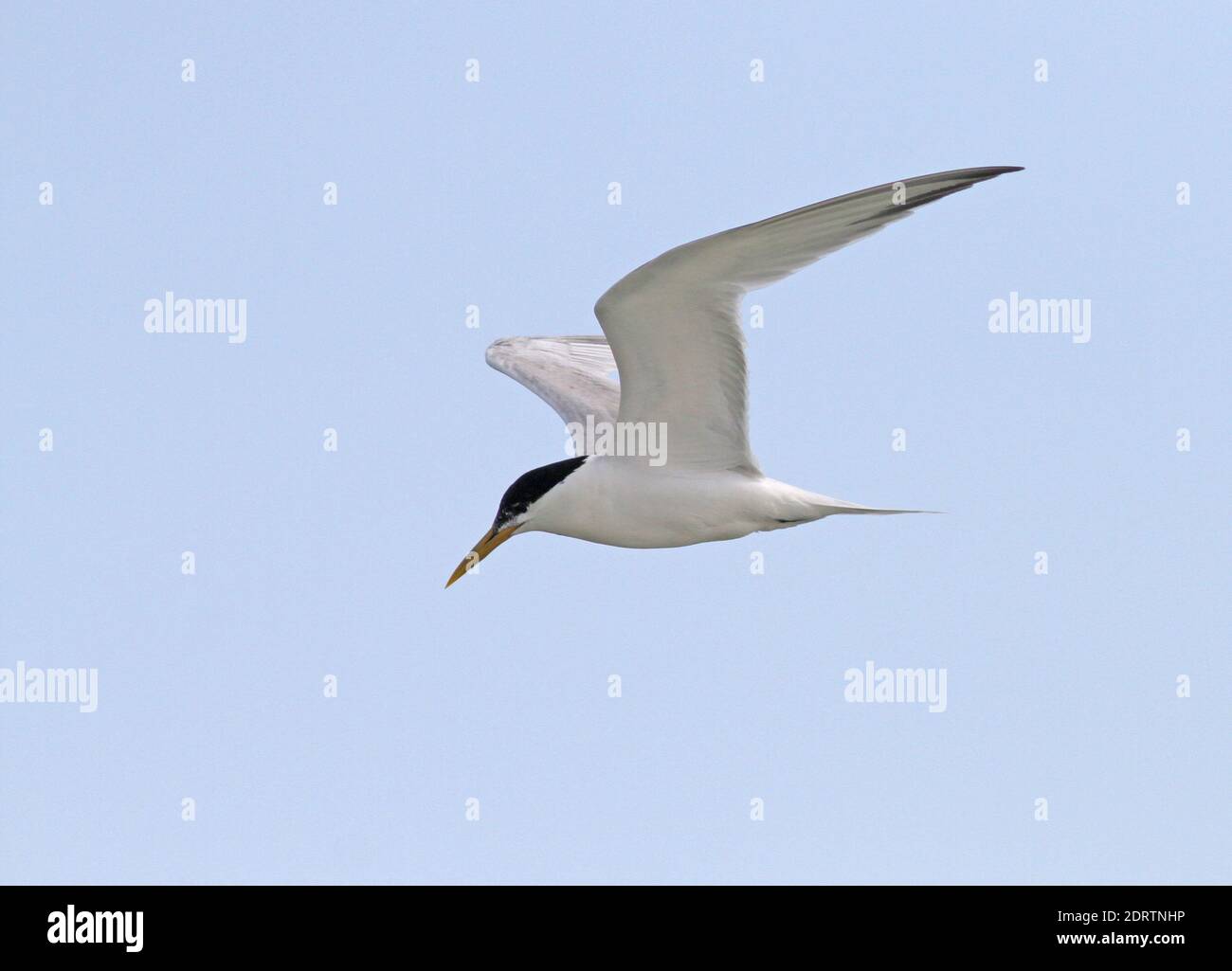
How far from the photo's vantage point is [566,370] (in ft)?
28.2

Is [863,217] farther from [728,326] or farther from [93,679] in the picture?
[93,679]

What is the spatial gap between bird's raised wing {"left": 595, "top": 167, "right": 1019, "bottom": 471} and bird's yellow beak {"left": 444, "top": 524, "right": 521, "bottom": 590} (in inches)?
33.0

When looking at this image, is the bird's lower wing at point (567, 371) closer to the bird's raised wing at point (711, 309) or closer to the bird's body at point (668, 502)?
the bird's body at point (668, 502)

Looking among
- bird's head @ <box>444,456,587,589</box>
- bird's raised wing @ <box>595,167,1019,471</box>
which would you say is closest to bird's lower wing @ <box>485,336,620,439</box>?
bird's head @ <box>444,456,587,589</box>

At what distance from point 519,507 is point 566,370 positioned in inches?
71.2

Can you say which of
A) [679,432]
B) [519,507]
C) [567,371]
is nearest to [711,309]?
[679,432]

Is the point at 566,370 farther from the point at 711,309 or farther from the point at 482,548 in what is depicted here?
the point at 711,309

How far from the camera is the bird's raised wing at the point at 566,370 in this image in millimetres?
8117

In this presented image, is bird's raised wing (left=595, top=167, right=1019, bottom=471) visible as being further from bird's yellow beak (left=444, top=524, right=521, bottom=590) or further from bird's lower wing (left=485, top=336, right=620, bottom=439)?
bird's lower wing (left=485, top=336, right=620, bottom=439)

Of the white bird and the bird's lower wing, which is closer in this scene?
the white bird

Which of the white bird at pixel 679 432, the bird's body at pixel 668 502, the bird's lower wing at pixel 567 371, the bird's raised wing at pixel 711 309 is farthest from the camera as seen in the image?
the bird's lower wing at pixel 567 371

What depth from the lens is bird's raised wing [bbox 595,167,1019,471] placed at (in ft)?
18.2

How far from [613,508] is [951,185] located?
2306 millimetres

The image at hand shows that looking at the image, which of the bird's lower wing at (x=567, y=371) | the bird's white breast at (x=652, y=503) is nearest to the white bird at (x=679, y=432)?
the bird's white breast at (x=652, y=503)
